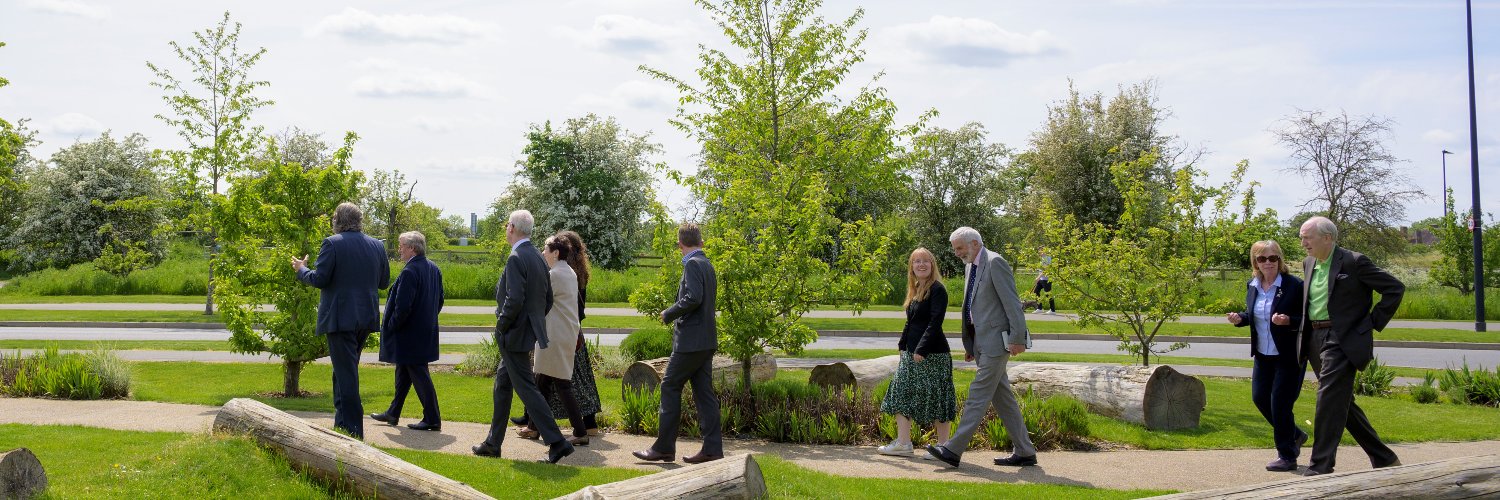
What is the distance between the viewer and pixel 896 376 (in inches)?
318

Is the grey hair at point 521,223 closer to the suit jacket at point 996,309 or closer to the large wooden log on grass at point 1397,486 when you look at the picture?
the suit jacket at point 996,309

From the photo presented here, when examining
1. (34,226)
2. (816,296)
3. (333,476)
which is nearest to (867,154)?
(816,296)

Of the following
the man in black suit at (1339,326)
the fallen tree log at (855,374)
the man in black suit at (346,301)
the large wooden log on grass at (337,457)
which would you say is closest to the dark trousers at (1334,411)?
the man in black suit at (1339,326)

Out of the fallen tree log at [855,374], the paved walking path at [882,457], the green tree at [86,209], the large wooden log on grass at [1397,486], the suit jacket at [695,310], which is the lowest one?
the paved walking path at [882,457]

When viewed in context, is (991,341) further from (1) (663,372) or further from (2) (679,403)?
(1) (663,372)

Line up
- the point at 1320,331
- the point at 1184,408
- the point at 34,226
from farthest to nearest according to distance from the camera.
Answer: the point at 34,226, the point at 1184,408, the point at 1320,331

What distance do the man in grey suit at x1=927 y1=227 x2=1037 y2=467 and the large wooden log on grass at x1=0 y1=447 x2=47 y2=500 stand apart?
17.7ft

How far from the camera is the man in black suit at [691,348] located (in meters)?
7.36

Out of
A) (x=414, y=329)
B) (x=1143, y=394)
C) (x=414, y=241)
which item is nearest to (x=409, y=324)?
(x=414, y=329)

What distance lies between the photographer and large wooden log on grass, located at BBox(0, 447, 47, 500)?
212 inches

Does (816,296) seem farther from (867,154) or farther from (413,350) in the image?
(867,154)

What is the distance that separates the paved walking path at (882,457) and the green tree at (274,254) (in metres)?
1.04

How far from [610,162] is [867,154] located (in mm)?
25182

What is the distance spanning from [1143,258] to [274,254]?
8669mm
